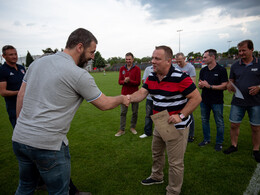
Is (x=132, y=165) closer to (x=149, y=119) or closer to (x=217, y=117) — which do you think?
(x=149, y=119)

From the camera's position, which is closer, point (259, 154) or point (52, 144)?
point (52, 144)

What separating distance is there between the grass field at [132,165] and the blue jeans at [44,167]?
143cm

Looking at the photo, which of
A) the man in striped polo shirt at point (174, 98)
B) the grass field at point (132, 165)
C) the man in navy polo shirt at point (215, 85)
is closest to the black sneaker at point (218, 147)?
the man in navy polo shirt at point (215, 85)

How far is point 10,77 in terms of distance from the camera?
359 centimetres

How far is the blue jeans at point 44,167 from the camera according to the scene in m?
1.65

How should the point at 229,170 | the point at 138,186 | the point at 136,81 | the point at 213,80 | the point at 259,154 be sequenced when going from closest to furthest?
the point at 138,186 < the point at 229,170 < the point at 259,154 < the point at 213,80 < the point at 136,81

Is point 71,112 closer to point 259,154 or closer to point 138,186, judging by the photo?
point 138,186

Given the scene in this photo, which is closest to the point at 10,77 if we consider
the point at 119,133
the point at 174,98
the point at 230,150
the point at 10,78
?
the point at 10,78

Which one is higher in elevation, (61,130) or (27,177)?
(61,130)

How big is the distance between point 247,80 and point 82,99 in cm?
370

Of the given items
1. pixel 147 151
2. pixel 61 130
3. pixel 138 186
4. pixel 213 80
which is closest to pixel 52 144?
pixel 61 130

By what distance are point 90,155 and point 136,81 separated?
2.53 m

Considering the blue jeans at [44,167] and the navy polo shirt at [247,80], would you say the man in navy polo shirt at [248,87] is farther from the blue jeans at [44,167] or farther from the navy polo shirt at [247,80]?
the blue jeans at [44,167]

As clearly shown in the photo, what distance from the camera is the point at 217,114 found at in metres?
4.23
